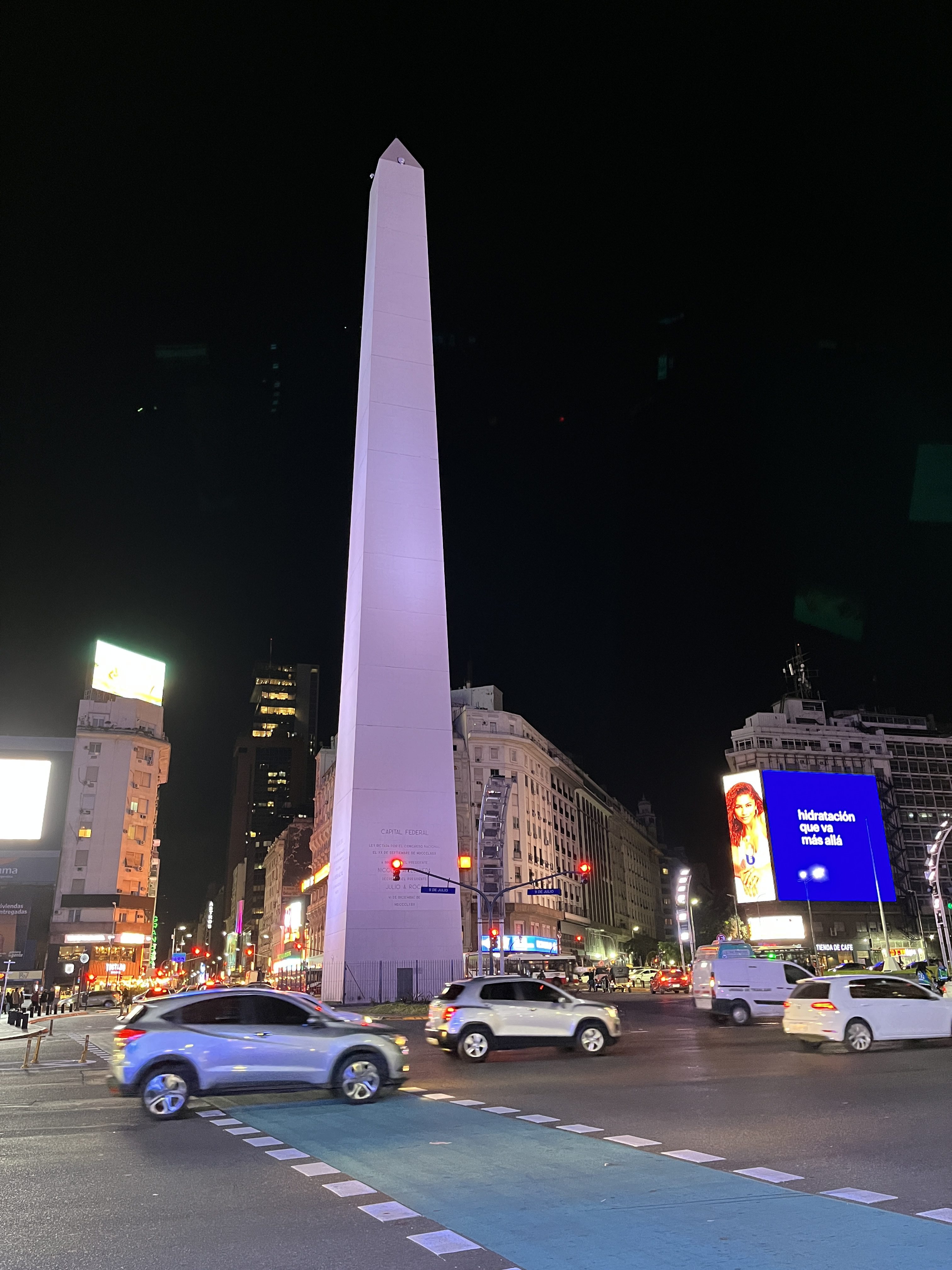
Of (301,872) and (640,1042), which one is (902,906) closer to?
(301,872)

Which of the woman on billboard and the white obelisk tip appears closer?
the white obelisk tip

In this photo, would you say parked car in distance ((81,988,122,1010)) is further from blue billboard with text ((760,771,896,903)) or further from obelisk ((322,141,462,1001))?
blue billboard with text ((760,771,896,903))

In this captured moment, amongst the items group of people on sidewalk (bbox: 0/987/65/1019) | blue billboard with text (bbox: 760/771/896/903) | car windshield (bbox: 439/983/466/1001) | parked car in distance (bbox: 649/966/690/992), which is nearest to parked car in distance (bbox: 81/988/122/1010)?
group of people on sidewalk (bbox: 0/987/65/1019)

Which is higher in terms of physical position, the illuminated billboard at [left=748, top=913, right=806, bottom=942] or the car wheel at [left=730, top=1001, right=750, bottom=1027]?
the illuminated billboard at [left=748, top=913, right=806, bottom=942]

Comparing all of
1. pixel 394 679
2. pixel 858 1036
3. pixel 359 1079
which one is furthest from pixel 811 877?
pixel 359 1079

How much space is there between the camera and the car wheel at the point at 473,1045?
1688cm

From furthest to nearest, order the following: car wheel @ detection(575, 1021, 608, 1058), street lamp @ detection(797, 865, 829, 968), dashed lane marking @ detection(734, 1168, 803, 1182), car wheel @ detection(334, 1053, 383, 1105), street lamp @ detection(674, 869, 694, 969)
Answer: street lamp @ detection(797, 865, 829, 968), street lamp @ detection(674, 869, 694, 969), car wheel @ detection(575, 1021, 608, 1058), car wheel @ detection(334, 1053, 383, 1105), dashed lane marking @ detection(734, 1168, 803, 1182)

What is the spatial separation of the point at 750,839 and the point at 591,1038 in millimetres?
88894

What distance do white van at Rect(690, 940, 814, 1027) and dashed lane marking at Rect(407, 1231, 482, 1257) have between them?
23815 millimetres

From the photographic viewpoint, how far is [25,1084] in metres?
15.6

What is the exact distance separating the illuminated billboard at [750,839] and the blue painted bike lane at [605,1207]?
95008mm

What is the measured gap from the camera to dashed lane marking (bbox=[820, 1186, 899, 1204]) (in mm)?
6219

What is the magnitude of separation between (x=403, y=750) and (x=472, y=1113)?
27.8 meters

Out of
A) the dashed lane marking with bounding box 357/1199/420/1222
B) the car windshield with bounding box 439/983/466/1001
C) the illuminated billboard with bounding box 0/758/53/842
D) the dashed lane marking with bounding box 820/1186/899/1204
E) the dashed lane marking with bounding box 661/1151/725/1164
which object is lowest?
the dashed lane marking with bounding box 357/1199/420/1222
